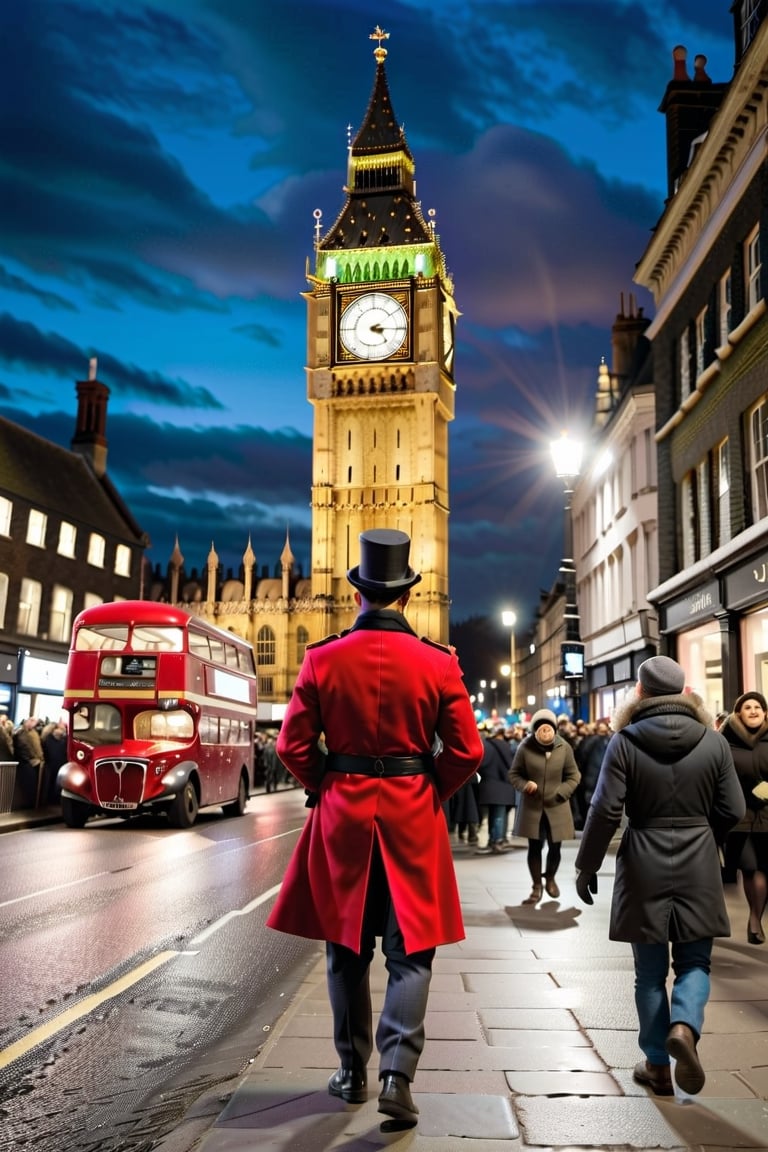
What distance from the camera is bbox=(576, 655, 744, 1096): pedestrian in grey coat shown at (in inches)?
178

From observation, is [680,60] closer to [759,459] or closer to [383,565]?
[759,459]

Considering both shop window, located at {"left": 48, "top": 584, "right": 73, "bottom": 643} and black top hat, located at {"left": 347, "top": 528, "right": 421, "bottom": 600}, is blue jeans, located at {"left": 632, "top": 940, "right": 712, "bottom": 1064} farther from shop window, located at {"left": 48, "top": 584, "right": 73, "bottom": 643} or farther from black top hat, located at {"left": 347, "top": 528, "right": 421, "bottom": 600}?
shop window, located at {"left": 48, "top": 584, "right": 73, "bottom": 643}

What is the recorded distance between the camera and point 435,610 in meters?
92.1

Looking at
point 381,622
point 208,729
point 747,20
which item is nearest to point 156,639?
point 208,729

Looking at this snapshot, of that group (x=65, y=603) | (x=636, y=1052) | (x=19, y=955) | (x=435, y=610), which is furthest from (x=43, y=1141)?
(x=435, y=610)

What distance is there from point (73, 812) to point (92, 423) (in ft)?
115

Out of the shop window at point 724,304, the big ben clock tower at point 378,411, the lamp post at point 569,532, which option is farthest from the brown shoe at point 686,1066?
the big ben clock tower at point 378,411

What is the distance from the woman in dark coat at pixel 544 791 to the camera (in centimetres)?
1028

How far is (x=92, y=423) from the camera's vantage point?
51.7 meters

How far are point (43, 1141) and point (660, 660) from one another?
3231mm

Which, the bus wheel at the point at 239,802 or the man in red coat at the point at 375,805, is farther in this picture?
the bus wheel at the point at 239,802

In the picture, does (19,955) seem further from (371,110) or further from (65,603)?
(371,110)

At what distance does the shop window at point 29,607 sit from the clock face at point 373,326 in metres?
60.3

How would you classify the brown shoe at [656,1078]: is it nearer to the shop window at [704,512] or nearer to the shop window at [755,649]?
the shop window at [755,649]
